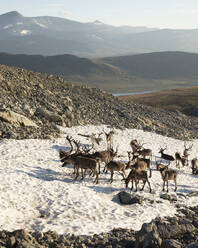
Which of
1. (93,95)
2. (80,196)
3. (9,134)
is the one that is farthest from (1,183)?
(93,95)

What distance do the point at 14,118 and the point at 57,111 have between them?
8.72 m

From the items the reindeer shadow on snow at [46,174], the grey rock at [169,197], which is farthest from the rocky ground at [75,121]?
the reindeer shadow on snow at [46,174]

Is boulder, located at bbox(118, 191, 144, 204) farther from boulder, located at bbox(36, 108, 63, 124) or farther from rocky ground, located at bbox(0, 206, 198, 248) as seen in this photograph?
boulder, located at bbox(36, 108, 63, 124)

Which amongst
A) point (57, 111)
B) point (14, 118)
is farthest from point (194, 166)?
point (57, 111)

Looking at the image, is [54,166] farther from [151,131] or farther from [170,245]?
[151,131]

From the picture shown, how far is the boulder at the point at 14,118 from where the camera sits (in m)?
27.2

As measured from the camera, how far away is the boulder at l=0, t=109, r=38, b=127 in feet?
89.4

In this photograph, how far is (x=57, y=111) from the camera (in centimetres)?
3597

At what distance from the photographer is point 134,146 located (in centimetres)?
2905

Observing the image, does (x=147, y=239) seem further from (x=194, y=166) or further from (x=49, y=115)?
(x=49, y=115)

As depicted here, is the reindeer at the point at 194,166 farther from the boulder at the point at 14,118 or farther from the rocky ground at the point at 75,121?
the boulder at the point at 14,118

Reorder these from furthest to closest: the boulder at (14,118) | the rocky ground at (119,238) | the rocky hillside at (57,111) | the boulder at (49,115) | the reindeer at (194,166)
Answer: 1. the boulder at (49,115)
2. the rocky hillside at (57,111)
3. the boulder at (14,118)
4. the reindeer at (194,166)
5. the rocky ground at (119,238)

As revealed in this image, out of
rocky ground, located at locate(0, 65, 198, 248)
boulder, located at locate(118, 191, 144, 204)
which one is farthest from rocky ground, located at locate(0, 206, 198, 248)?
boulder, located at locate(118, 191, 144, 204)

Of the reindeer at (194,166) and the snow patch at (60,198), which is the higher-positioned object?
the snow patch at (60,198)
